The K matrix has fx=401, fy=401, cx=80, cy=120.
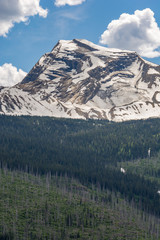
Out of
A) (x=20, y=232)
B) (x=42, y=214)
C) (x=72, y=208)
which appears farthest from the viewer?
(x=72, y=208)

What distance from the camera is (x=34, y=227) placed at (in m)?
156

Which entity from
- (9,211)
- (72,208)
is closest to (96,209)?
(72,208)

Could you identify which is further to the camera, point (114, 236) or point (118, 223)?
point (118, 223)

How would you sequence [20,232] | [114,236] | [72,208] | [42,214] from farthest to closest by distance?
[72,208], [42,214], [114,236], [20,232]

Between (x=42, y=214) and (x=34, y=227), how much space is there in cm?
1613

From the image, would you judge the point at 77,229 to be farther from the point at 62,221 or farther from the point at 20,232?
the point at 20,232

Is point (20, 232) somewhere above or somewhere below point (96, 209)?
below

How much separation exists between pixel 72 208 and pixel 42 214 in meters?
18.9

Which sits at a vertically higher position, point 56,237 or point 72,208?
point 72,208

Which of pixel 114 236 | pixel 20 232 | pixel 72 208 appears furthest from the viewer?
pixel 72 208

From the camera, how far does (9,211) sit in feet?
557

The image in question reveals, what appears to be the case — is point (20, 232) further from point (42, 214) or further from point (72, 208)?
point (72, 208)

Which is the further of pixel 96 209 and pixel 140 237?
pixel 96 209

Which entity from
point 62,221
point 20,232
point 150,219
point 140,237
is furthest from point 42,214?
point 150,219
